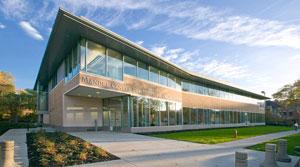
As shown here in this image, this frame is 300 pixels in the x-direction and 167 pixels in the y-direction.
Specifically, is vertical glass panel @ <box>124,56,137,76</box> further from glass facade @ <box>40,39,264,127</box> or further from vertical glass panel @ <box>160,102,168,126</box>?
vertical glass panel @ <box>160,102,168,126</box>

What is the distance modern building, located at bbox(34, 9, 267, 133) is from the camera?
2028 cm

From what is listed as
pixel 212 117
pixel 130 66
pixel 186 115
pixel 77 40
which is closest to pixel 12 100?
pixel 130 66

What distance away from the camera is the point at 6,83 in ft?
161

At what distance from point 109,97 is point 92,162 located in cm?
1773

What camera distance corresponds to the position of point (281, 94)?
43.4m

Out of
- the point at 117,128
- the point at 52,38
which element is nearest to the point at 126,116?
the point at 117,128

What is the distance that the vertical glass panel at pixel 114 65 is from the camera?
73.7 ft

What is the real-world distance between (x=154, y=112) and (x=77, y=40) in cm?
1135

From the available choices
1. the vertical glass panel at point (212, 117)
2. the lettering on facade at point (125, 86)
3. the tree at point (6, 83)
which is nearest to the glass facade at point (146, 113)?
the lettering on facade at point (125, 86)

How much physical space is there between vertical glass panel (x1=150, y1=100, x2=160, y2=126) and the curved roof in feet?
14.0

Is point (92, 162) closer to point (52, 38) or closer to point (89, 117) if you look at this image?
point (52, 38)

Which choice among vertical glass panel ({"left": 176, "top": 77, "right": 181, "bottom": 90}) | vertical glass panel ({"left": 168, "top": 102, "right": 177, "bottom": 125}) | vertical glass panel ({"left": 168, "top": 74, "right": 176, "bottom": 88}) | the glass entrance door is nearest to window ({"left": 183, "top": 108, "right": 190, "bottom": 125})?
vertical glass panel ({"left": 168, "top": 102, "right": 177, "bottom": 125})

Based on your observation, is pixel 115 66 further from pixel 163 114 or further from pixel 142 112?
pixel 163 114

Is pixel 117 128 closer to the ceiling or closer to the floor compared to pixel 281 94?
closer to the floor
